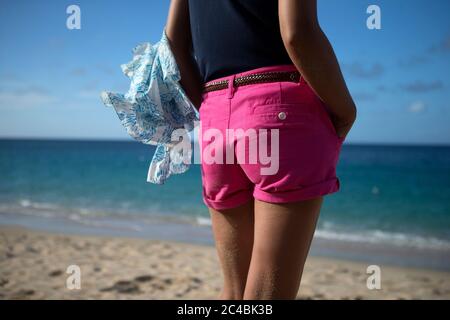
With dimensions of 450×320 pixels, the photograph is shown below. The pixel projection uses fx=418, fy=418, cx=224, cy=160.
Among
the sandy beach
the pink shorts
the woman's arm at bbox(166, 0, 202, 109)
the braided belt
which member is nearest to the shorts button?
the pink shorts

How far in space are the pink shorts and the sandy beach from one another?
3465 millimetres

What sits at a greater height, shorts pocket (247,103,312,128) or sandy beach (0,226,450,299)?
shorts pocket (247,103,312,128)

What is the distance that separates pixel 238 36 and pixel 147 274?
14.6ft

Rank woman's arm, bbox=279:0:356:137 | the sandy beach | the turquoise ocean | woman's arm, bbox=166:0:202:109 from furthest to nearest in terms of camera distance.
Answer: the turquoise ocean → the sandy beach → woman's arm, bbox=166:0:202:109 → woman's arm, bbox=279:0:356:137

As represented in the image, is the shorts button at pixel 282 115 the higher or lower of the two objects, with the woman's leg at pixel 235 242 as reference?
higher

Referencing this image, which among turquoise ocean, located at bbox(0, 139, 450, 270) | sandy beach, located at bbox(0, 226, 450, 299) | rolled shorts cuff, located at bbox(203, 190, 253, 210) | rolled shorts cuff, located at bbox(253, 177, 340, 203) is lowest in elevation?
turquoise ocean, located at bbox(0, 139, 450, 270)

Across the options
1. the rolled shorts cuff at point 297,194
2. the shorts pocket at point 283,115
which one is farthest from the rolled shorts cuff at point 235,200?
the shorts pocket at point 283,115

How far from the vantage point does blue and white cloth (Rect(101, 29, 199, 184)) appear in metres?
1.67

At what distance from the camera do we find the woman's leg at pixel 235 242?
1.42 metres

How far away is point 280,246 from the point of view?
1243 millimetres

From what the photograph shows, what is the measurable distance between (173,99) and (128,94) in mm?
184

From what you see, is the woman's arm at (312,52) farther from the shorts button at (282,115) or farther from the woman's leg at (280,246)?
the woman's leg at (280,246)

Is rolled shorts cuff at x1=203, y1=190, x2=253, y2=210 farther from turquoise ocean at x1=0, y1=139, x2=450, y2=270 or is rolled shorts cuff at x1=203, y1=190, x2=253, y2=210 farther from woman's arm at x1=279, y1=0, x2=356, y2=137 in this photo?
turquoise ocean at x1=0, y1=139, x2=450, y2=270
